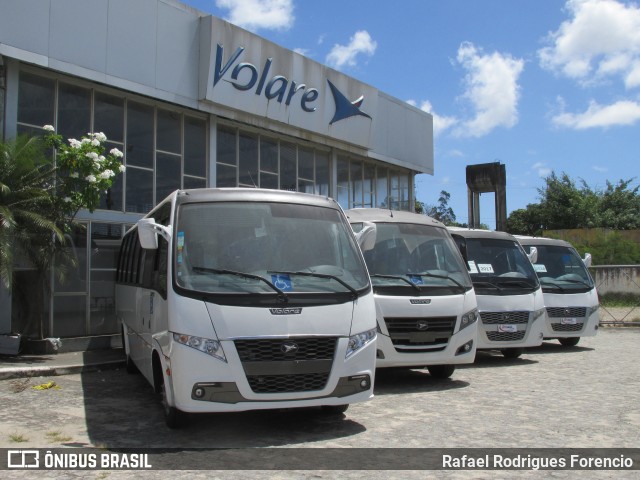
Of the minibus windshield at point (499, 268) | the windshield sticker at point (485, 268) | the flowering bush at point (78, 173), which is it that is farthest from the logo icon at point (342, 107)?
the flowering bush at point (78, 173)

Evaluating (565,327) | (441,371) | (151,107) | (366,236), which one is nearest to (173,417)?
(366,236)

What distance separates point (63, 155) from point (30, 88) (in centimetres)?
255

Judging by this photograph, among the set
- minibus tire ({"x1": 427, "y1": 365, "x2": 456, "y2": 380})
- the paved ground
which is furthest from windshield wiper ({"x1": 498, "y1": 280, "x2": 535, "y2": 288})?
minibus tire ({"x1": 427, "y1": 365, "x2": 456, "y2": 380})

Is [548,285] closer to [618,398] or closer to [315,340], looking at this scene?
[618,398]

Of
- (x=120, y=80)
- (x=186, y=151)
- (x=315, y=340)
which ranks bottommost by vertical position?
(x=315, y=340)

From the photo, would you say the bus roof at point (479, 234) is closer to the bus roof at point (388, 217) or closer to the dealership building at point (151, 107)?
the bus roof at point (388, 217)

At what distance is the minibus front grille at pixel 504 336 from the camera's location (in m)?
11.0

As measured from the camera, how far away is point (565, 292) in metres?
13.4

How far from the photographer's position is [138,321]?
8.43 m

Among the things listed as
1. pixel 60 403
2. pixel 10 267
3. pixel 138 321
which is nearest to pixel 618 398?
pixel 138 321

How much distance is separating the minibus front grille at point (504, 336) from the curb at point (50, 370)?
6.56 m

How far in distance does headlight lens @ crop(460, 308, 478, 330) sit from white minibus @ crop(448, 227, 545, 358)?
1987 millimetres

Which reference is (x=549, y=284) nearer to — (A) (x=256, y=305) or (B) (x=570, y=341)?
(B) (x=570, y=341)

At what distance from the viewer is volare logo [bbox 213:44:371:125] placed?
52.0 ft
